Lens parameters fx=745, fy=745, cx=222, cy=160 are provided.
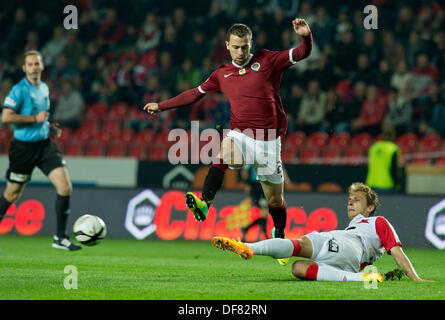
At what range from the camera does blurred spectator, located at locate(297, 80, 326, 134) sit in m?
13.7

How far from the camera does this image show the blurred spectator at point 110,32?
54.5ft

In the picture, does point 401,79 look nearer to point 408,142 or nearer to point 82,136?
point 408,142

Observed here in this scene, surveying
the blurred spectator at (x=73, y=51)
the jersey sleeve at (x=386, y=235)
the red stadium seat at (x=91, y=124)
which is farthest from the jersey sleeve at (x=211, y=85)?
the blurred spectator at (x=73, y=51)

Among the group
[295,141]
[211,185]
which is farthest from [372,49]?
[211,185]

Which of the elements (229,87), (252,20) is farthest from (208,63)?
(229,87)

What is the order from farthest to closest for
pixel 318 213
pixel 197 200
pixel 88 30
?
pixel 88 30, pixel 318 213, pixel 197 200

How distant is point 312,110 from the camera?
45.2ft

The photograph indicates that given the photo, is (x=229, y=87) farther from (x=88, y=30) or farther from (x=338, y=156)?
(x=88, y=30)

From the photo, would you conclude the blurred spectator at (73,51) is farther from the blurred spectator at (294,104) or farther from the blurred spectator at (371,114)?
the blurred spectator at (371,114)

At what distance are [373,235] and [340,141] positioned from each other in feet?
23.8

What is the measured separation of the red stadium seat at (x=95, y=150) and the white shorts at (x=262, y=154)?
7754mm
